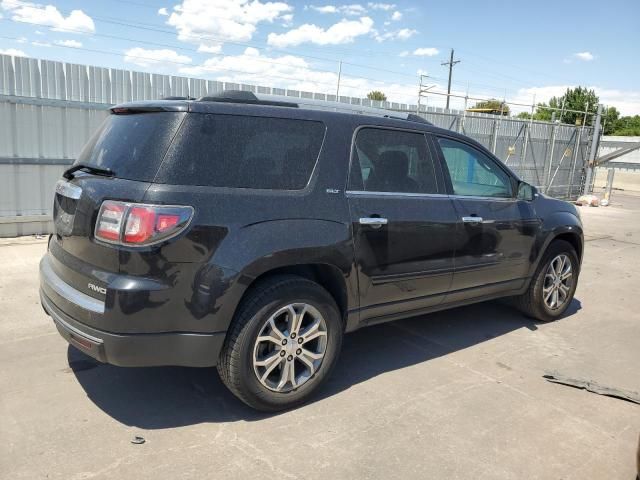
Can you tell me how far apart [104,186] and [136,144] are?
308 millimetres

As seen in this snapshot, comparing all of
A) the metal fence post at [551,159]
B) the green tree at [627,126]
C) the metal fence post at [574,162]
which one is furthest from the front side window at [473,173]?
the green tree at [627,126]

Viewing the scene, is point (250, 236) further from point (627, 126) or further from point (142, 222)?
point (627, 126)

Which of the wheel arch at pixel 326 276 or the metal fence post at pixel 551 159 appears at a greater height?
the metal fence post at pixel 551 159

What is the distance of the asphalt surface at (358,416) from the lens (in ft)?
9.16

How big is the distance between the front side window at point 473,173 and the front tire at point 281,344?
64.9 inches

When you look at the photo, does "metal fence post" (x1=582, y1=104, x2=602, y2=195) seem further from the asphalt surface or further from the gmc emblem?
the gmc emblem

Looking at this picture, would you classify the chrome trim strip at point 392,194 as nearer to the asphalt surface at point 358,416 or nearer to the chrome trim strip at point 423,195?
the chrome trim strip at point 423,195

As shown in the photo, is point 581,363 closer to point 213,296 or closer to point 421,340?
point 421,340

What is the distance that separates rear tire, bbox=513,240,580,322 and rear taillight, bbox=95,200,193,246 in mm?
3643

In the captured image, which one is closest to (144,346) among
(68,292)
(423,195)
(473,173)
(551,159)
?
(68,292)

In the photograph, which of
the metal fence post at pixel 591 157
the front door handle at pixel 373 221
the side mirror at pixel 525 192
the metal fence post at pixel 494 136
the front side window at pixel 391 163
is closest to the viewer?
the front door handle at pixel 373 221

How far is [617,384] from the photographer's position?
400 centimetres

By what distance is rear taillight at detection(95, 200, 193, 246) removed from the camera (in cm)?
274

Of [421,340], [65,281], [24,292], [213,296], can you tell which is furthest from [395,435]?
[24,292]
